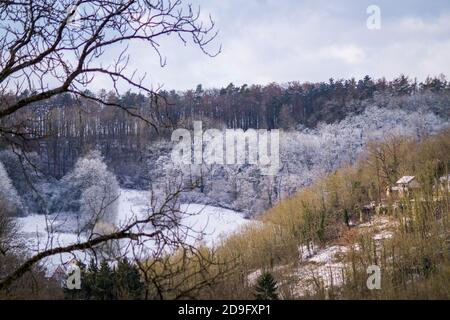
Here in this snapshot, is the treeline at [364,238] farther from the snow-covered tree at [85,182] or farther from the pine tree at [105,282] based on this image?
the snow-covered tree at [85,182]

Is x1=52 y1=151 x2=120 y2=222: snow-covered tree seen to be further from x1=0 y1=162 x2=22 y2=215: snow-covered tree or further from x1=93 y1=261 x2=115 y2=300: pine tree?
x1=93 y1=261 x2=115 y2=300: pine tree

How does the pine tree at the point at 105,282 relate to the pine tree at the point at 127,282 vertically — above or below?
below

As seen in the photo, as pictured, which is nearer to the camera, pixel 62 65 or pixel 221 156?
pixel 62 65

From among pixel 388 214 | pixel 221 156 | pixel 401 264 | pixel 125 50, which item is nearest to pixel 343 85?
pixel 221 156

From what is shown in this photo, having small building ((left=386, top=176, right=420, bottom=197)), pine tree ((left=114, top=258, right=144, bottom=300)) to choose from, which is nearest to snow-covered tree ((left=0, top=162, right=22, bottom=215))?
small building ((left=386, top=176, right=420, bottom=197))

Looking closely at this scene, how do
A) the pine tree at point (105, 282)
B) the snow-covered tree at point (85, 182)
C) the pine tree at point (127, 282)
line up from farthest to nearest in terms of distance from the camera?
the snow-covered tree at point (85, 182)
the pine tree at point (105, 282)
the pine tree at point (127, 282)

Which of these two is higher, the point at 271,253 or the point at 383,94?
the point at 383,94

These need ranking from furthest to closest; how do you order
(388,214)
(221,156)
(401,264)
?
(221,156) < (388,214) < (401,264)

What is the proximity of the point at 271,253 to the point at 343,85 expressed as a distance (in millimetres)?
30889

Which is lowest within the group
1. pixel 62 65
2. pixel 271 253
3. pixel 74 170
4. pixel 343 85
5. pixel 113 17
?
pixel 271 253

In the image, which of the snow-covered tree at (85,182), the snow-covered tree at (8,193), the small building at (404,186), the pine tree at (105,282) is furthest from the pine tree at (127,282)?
the snow-covered tree at (8,193)

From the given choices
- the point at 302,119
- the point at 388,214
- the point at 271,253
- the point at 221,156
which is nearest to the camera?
the point at 271,253

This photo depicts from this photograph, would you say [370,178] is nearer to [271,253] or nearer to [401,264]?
[271,253]
